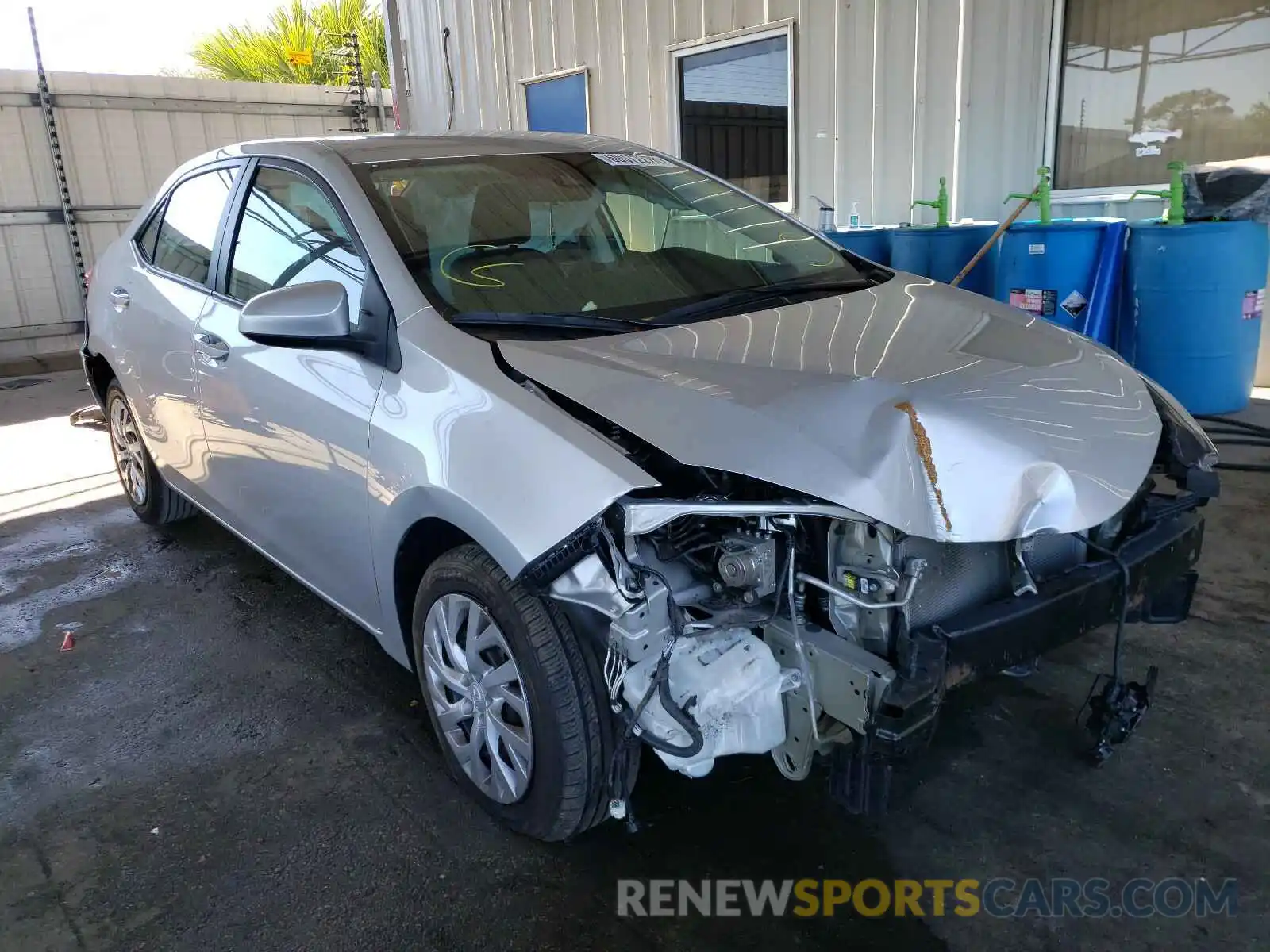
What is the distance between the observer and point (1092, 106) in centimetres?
577

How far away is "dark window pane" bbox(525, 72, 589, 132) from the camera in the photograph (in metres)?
8.73

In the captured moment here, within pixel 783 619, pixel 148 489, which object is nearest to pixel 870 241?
pixel 148 489

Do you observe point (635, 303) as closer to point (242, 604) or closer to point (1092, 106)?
point (242, 604)

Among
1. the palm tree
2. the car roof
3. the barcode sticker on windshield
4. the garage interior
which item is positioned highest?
the palm tree

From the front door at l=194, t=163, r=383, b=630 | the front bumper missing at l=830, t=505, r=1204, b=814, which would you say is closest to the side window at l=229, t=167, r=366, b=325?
the front door at l=194, t=163, r=383, b=630

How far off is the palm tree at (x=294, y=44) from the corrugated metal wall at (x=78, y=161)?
6.10 m

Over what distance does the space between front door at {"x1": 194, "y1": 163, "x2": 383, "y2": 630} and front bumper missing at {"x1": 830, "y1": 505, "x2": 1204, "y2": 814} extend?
1.34 m

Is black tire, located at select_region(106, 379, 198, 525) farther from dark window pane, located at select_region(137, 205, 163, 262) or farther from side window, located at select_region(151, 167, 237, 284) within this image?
side window, located at select_region(151, 167, 237, 284)

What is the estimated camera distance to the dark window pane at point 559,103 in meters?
8.73

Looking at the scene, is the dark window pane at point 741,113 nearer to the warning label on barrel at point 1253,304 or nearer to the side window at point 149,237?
the warning label on barrel at point 1253,304

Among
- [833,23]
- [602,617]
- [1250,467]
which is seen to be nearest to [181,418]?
[602,617]

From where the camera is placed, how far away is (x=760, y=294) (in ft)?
8.67

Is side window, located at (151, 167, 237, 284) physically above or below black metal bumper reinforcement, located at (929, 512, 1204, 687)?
above

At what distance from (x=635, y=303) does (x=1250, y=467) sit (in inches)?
138
